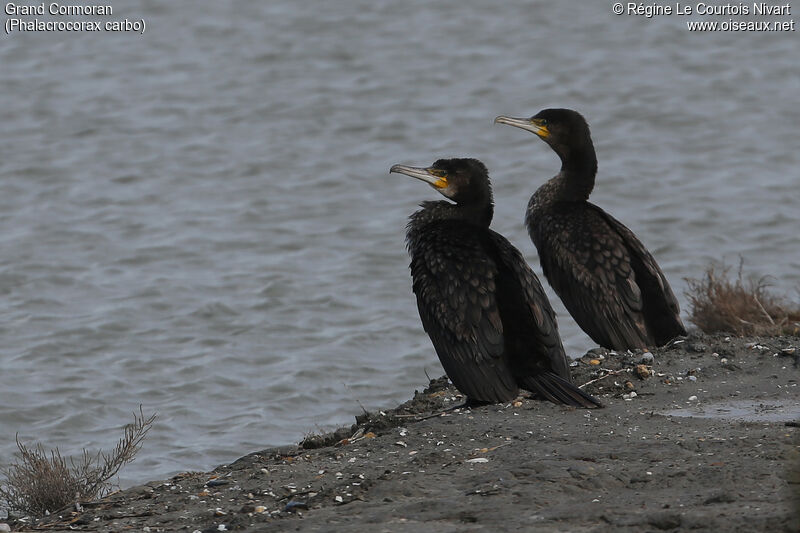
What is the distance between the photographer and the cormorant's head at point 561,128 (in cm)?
932

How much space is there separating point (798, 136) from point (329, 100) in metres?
6.90

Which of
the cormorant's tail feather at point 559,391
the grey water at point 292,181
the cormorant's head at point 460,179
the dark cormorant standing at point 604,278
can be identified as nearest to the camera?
the cormorant's tail feather at point 559,391

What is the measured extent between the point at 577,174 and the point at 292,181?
27.5 ft

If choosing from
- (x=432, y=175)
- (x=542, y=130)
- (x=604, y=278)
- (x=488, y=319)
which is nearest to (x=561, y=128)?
(x=542, y=130)

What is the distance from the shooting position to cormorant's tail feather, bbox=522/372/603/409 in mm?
7000

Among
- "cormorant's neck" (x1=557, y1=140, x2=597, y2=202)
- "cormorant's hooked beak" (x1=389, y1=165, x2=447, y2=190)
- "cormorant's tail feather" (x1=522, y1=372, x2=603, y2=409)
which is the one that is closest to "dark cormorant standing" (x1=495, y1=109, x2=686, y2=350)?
"cormorant's neck" (x1=557, y1=140, x2=597, y2=202)

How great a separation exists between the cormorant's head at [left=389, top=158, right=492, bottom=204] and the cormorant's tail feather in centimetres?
143

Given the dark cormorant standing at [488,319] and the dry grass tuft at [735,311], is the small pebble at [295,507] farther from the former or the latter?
the dry grass tuft at [735,311]

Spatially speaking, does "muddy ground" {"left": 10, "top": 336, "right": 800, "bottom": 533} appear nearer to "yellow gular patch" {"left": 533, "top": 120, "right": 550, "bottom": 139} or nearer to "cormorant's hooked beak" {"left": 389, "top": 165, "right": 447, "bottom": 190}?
"cormorant's hooked beak" {"left": 389, "top": 165, "right": 447, "bottom": 190}

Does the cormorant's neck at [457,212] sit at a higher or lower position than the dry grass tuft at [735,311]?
higher

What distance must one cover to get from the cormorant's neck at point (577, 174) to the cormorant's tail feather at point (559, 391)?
2311 millimetres

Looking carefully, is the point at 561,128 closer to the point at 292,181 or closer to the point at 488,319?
the point at 488,319

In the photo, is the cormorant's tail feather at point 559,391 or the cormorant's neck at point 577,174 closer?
the cormorant's tail feather at point 559,391

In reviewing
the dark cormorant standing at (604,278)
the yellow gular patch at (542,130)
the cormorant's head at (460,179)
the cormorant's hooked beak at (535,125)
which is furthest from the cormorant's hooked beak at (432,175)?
the yellow gular patch at (542,130)
